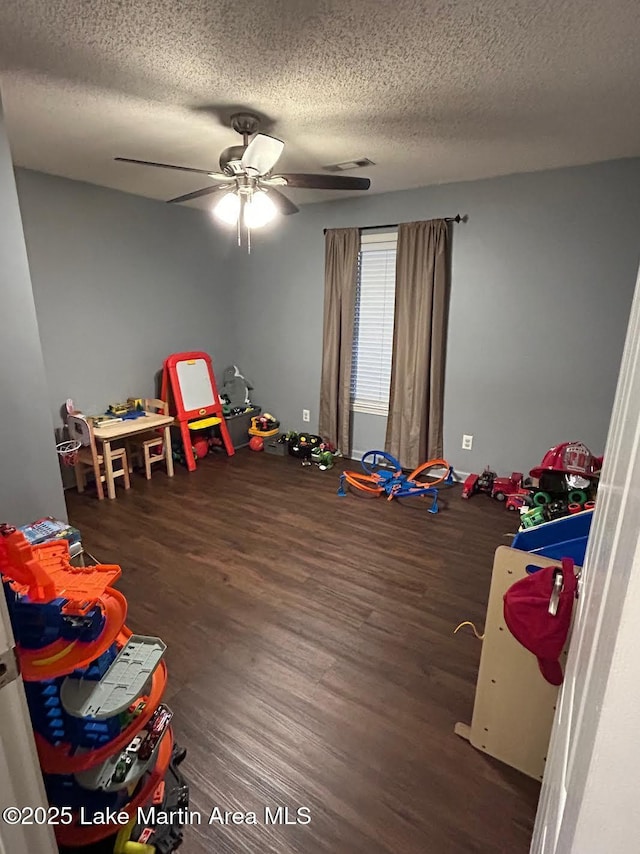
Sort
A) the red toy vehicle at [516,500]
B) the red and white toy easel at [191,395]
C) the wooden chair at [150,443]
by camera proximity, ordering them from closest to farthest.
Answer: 1. the red toy vehicle at [516,500]
2. the wooden chair at [150,443]
3. the red and white toy easel at [191,395]

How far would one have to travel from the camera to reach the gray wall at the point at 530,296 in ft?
9.82

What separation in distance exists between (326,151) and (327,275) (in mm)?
1465

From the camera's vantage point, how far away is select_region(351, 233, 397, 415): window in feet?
12.8

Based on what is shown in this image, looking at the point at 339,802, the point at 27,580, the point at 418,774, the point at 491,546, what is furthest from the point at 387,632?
the point at 27,580

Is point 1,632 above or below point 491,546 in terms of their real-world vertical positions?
above

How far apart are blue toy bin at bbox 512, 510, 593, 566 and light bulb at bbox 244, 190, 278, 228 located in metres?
2.05

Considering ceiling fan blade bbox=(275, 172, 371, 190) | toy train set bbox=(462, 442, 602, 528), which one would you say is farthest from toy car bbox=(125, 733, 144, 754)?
ceiling fan blade bbox=(275, 172, 371, 190)

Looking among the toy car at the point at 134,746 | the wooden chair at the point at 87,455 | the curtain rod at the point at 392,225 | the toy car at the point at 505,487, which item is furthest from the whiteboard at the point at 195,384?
the toy car at the point at 134,746

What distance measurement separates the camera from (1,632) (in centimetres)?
63

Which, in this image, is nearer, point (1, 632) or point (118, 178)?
point (1, 632)

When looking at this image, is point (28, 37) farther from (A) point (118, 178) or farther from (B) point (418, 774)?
(B) point (418, 774)

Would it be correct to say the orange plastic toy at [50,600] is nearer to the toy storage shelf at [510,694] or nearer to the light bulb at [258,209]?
the toy storage shelf at [510,694]

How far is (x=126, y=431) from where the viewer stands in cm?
349

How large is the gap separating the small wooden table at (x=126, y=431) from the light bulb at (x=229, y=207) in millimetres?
1894
